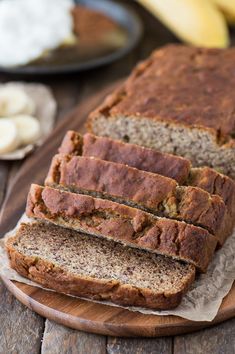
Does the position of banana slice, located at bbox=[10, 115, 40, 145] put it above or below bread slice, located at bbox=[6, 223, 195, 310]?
below

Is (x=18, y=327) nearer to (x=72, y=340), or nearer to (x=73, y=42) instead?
(x=72, y=340)

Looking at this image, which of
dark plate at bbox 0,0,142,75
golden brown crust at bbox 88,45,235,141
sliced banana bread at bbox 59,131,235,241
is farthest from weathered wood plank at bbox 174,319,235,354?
dark plate at bbox 0,0,142,75

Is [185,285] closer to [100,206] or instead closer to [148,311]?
[148,311]

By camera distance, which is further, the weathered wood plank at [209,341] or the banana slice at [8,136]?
the banana slice at [8,136]

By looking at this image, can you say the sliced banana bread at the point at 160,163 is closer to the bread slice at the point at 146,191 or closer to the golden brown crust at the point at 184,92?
the bread slice at the point at 146,191

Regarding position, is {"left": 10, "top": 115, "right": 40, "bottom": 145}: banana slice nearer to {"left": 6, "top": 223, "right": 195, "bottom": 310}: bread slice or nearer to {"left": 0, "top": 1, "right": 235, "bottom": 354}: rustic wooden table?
{"left": 6, "top": 223, "right": 195, "bottom": 310}: bread slice

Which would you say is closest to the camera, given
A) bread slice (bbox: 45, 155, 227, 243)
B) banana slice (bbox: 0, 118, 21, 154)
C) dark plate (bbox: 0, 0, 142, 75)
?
bread slice (bbox: 45, 155, 227, 243)

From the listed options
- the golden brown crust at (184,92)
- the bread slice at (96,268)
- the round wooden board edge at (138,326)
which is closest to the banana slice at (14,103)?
the golden brown crust at (184,92)
